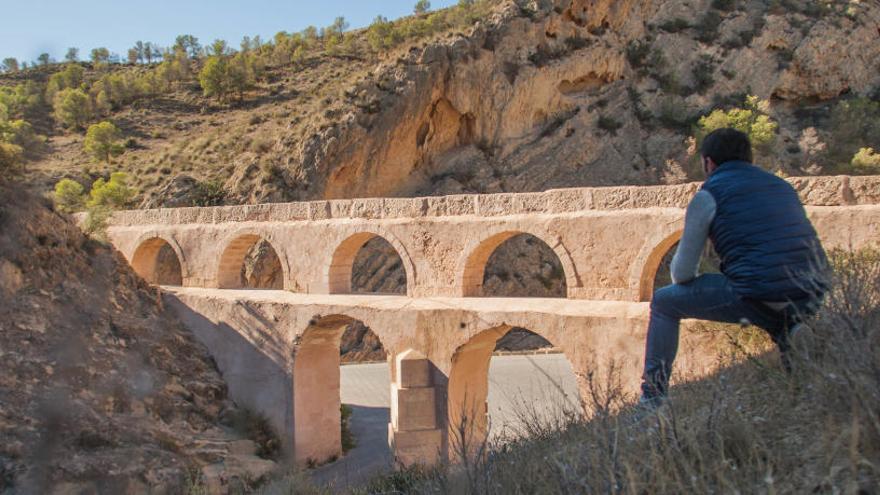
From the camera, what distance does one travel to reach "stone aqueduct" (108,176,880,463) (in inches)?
358

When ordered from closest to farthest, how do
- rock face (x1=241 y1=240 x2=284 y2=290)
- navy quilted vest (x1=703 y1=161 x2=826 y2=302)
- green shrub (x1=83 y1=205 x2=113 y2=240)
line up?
navy quilted vest (x1=703 y1=161 x2=826 y2=302), green shrub (x1=83 y1=205 x2=113 y2=240), rock face (x1=241 y1=240 x2=284 y2=290)

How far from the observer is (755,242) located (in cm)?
353

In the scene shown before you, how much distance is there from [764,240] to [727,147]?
0.63 m

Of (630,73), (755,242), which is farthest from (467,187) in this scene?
(755,242)

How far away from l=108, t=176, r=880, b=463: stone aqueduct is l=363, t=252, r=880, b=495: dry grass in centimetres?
446

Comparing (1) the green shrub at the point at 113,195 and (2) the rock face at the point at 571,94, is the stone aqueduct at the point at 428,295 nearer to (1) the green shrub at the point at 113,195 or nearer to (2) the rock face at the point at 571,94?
(2) the rock face at the point at 571,94

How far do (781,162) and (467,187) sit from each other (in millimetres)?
11905

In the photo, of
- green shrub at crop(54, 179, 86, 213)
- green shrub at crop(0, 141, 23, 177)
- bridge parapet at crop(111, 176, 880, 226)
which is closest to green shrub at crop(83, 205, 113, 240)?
bridge parapet at crop(111, 176, 880, 226)

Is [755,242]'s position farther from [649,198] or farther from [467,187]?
[467,187]

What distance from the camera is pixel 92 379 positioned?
11.1 metres

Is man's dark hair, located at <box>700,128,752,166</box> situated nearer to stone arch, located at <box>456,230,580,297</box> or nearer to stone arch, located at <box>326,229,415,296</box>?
stone arch, located at <box>456,230,580,297</box>

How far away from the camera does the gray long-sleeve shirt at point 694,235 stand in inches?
146

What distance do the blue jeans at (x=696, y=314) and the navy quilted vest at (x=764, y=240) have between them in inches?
3.4

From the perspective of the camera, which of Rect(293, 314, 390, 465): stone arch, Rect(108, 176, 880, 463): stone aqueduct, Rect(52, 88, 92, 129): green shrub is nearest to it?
Rect(108, 176, 880, 463): stone aqueduct
